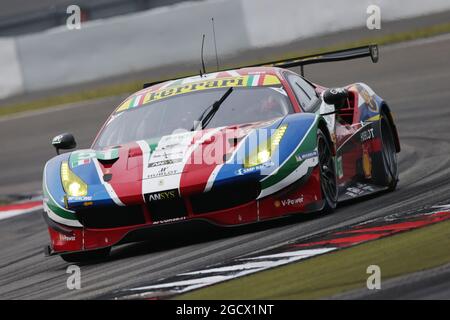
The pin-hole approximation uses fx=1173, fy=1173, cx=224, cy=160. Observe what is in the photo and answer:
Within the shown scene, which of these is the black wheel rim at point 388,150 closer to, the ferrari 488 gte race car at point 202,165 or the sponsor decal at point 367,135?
the sponsor decal at point 367,135

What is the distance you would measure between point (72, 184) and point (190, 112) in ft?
3.82

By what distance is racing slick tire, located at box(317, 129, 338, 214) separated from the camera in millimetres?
7824

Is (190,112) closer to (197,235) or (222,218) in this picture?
(197,235)

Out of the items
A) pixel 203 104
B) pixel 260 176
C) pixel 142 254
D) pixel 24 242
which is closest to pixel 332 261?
pixel 260 176

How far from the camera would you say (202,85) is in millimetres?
8797

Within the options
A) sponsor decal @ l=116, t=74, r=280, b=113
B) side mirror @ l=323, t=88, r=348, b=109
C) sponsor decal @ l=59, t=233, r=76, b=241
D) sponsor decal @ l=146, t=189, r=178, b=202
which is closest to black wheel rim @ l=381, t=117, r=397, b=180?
side mirror @ l=323, t=88, r=348, b=109

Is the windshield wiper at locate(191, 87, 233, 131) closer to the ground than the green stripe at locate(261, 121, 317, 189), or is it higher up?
higher up

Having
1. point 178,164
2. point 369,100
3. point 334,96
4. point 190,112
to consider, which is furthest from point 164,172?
point 369,100

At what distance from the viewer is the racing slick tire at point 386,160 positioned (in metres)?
9.30

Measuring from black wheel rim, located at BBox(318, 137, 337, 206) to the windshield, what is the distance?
1.38 ft

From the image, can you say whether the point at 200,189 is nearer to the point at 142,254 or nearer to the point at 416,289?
the point at 142,254

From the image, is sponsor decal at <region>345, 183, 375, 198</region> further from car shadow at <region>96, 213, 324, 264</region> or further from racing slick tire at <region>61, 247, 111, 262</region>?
racing slick tire at <region>61, 247, 111, 262</region>

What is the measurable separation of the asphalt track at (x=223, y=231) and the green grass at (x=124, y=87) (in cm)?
45

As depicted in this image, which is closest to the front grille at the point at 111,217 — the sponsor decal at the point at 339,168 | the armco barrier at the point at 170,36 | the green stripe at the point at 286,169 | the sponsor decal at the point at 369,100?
the green stripe at the point at 286,169
